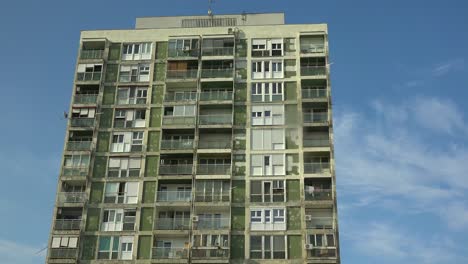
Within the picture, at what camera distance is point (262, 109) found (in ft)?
210

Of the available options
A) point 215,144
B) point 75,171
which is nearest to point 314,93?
point 215,144

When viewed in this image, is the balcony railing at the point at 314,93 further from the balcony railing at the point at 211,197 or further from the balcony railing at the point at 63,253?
the balcony railing at the point at 63,253

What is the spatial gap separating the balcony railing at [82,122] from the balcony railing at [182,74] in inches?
374

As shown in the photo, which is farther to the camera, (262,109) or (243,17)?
(243,17)

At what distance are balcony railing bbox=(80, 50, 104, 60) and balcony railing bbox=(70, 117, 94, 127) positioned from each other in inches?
304

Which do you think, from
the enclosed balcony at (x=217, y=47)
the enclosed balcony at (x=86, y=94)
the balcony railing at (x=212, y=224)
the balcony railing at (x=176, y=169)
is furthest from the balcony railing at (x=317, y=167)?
the enclosed balcony at (x=86, y=94)

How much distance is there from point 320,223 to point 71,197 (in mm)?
24551

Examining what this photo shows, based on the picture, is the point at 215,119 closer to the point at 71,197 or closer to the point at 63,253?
the point at 71,197

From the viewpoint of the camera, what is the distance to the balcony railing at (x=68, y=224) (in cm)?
5966

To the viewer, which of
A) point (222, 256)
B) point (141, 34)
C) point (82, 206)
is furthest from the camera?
point (141, 34)

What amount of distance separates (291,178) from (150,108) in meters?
16.8

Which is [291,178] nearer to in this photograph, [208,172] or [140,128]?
[208,172]

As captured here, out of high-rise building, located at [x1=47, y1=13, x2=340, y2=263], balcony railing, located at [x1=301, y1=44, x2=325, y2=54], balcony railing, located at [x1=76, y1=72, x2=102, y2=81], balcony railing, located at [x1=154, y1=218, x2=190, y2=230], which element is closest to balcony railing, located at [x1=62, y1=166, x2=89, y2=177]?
high-rise building, located at [x1=47, y1=13, x2=340, y2=263]

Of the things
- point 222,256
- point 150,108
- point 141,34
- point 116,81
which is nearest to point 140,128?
point 150,108
